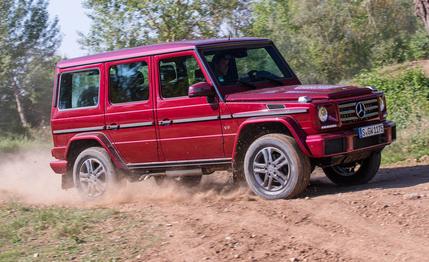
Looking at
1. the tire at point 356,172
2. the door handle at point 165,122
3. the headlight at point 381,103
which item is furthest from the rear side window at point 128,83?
the headlight at point 381,103

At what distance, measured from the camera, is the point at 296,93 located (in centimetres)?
739

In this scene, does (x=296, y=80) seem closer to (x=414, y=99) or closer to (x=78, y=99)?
(x=78, y=99)

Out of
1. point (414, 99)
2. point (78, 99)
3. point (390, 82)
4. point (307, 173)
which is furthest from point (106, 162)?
point (390, 82)

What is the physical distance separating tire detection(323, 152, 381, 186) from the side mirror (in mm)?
1904

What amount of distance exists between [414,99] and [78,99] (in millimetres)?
7162

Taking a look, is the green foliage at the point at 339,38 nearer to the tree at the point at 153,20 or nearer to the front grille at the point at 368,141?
the tree at the point at 153,20

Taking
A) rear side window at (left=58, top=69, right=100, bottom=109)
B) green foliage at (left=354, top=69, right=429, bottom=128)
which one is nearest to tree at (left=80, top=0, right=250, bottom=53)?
green foliage at (left=354, top=69, right=429, bottom=128)

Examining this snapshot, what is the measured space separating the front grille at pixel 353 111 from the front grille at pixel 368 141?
0.22 m

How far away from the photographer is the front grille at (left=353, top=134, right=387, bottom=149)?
746cm

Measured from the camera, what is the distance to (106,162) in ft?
30.0

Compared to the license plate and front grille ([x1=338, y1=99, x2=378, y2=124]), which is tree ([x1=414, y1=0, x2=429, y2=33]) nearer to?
front grille ([x1=338, y1=99, x2=378, y2=124])

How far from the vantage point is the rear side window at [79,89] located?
30.5ft

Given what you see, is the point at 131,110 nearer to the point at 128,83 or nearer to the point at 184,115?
the point at 128,83

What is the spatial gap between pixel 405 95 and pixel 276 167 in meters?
7.13
